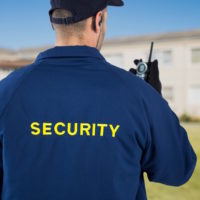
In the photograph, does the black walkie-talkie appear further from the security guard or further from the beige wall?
the beige wall

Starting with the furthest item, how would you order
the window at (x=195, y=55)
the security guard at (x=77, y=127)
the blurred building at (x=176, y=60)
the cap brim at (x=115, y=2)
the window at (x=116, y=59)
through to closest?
1. the window at (x=116, y=59)
2. the blurred building at (x=176, y=60)
3. the window at (x=195, y=55)
4. the cap brim at (x=115, y=2)
5. the security guard at (x=77, y=127)

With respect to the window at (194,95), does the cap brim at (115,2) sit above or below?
above

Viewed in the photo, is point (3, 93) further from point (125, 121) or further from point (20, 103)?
point (125, 121)

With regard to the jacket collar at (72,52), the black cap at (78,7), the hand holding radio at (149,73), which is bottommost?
the hand holding radio at (149,73)

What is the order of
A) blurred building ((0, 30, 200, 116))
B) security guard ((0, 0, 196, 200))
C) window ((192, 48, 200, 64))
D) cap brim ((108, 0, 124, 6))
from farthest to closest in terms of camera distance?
blurred building ((0, 30, 200, 116)), window ((192, 48, 200, 64)), cap brim ((108, 0, 124, 6)), security guard ((0, 0, 196, 200))

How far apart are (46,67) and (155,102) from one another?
0.47 m

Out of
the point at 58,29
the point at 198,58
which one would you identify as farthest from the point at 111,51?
the point at 58,29

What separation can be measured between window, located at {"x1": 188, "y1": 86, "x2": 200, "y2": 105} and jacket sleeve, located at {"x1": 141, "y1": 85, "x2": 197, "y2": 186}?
64.8 feet

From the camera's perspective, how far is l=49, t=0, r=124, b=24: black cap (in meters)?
1.43

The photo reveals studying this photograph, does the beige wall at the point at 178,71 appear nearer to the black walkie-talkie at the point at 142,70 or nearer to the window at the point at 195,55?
the window at the point at 195,55

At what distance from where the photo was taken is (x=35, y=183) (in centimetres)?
138

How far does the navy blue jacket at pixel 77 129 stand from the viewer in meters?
1.34

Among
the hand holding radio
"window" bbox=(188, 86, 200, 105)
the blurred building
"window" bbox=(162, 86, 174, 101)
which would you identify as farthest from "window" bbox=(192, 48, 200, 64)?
the hand holding radio

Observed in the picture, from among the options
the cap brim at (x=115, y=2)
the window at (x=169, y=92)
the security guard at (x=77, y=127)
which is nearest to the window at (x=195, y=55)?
the window at (x=169, y=92)
